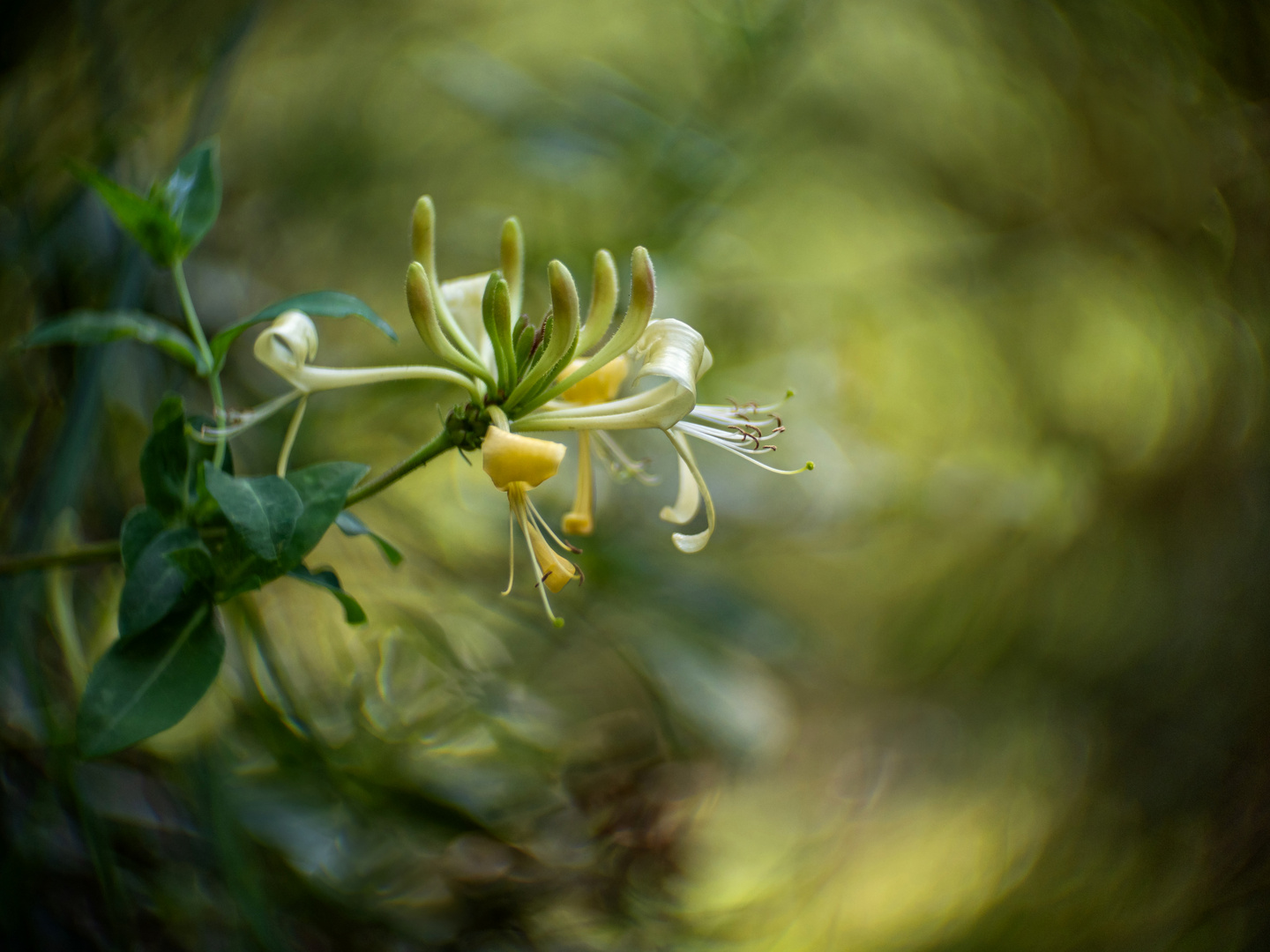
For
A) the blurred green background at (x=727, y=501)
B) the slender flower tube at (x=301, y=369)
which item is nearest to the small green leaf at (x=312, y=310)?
the slender flower tube at (x=301, y=369)

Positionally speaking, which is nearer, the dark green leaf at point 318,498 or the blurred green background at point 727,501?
the dark green leaf at point 318,498

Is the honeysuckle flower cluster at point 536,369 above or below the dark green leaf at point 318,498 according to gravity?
above

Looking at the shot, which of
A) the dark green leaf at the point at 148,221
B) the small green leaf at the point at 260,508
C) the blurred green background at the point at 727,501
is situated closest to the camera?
the small green leaf at the point at 260,508

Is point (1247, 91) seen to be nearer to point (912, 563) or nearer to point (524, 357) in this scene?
point (912, 563)

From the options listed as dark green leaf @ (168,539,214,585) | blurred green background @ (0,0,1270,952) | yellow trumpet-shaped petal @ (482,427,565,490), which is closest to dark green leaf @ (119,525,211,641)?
dark green leaf @ (168,539,214,585)

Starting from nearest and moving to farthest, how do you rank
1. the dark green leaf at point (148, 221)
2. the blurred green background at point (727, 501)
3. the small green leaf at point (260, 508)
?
the small green leaf at point (260, 508), the dark green leaf at point (148, 221), the blurred green background at point (727, 501)

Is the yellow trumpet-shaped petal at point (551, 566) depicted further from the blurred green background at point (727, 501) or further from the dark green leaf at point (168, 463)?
the blurred green background at point (727, 501)

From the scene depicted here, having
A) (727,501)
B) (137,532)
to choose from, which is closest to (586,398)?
(137,532)
